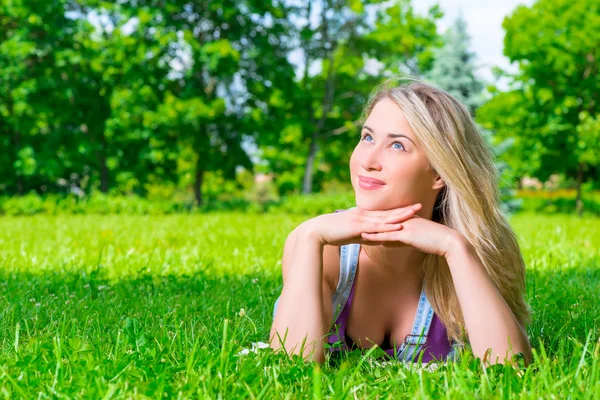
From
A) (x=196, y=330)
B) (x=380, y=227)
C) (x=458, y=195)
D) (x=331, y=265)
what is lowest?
(x=196, y=330)

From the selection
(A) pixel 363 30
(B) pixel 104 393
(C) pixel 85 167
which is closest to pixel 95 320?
(B) pixel 104 393

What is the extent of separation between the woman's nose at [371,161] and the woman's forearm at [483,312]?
17.8 inches

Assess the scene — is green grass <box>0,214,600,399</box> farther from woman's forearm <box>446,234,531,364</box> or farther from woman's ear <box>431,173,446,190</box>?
woman's ear <box>431,173,446,190</box>

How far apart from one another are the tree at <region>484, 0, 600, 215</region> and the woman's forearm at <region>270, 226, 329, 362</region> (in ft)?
55.9

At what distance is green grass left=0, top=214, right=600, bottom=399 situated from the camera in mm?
2113

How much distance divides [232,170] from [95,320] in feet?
53.8

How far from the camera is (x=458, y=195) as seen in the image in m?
2.70

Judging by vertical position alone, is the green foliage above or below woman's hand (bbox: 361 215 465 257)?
above

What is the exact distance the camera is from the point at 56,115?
60.9ft

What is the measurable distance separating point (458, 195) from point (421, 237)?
321 mm

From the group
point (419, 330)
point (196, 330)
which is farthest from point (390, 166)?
point (196, 330)

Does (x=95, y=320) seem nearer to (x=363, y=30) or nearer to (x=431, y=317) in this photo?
(x=431, y=317)

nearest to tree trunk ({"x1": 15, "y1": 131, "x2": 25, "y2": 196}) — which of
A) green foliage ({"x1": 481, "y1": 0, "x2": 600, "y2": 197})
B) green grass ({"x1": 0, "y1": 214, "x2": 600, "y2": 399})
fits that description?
green grass ({"x1": 0, "y1": 214, "x2": 600, "y2": 399})

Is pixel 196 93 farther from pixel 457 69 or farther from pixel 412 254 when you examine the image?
pixel 412 254
